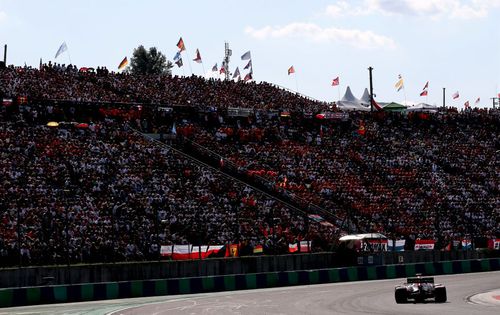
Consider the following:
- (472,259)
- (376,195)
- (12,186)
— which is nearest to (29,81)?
(12,186)

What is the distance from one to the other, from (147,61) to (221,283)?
9327cm

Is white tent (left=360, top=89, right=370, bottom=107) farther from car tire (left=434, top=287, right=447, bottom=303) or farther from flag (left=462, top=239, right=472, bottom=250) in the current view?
car tire (left=434, top=287, right=447, bottom=303)

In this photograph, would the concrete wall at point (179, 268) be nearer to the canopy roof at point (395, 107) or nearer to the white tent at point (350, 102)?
the white tent at point (350, 102)

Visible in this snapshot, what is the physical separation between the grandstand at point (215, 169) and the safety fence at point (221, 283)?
8.66 feet

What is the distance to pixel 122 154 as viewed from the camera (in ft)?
168

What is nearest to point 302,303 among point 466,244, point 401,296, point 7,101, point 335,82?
point 401,296

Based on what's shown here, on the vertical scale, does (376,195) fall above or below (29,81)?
below

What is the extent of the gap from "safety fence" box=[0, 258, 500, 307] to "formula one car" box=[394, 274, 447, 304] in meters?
11.2

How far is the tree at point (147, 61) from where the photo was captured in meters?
129

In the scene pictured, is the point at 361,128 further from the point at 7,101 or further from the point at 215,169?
the point at 7,101

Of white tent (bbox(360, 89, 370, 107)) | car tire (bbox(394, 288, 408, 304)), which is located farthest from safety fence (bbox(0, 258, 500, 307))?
white tent (bbox(360, 89, 370, 107))

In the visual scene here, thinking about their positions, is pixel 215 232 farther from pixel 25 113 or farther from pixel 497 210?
pixel 497 210

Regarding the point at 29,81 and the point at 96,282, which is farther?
the point at 29,81

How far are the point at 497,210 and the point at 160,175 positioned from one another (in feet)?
80.3
